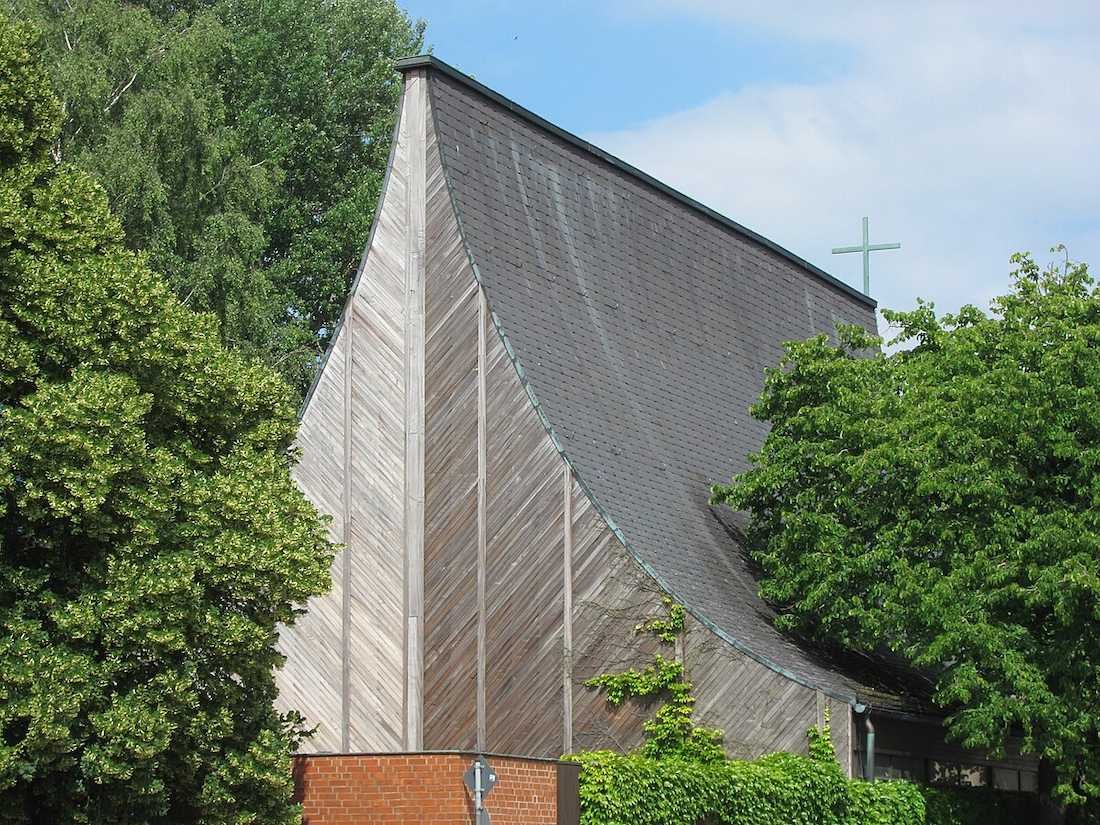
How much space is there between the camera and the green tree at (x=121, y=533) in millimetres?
14805

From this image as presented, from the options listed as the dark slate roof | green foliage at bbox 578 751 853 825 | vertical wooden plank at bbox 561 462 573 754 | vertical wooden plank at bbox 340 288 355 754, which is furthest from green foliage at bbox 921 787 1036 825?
vertical wooden plank at bbox 340 288 355 754

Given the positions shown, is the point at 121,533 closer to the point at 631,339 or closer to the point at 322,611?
the point at 322,611

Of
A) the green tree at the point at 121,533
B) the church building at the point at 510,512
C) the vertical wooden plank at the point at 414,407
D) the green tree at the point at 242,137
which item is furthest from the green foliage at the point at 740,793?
the green tree at the point at 242,137

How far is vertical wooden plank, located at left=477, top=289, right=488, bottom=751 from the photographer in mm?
22859

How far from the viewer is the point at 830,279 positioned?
3525 cm

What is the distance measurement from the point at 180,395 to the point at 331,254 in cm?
2537

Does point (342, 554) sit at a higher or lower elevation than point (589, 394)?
lower

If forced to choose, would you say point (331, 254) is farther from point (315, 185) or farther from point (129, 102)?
point (129, 102)

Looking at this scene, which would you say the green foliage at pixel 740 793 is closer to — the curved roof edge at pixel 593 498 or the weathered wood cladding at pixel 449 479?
the curved roof edge at pixel 593 498

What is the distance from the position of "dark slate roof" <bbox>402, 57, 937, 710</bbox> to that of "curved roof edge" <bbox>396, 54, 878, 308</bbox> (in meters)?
0.04

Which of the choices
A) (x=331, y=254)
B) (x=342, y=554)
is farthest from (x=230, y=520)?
(x=331, y=254)

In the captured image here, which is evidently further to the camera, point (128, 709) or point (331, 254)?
point (331, 254)

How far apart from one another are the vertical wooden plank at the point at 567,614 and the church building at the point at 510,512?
3 cm

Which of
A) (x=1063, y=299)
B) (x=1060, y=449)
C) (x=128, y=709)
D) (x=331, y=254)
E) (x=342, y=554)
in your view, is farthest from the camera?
(x=331, y=254)
